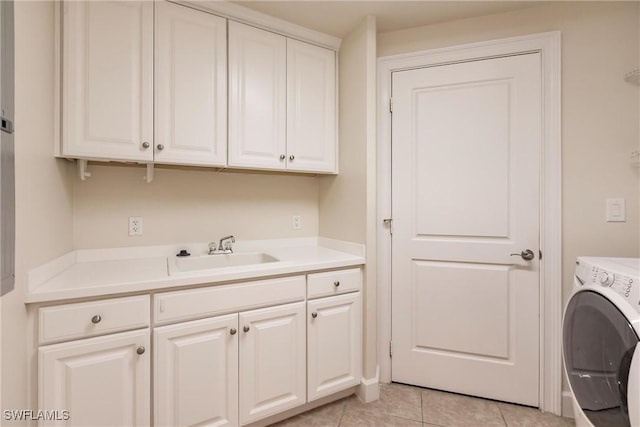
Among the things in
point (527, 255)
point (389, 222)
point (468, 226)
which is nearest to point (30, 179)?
point (389, 222)

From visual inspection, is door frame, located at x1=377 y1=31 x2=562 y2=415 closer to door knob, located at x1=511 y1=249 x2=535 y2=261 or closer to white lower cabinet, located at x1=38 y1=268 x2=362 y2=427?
door knob, located at x1=511 y1=249 x2=535 y2=261

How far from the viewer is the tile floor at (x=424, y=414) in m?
1.64

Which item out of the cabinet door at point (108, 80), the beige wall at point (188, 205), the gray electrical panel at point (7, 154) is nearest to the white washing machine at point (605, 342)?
the beige wall at point (188, 205)

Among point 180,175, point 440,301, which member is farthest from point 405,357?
point 180,175

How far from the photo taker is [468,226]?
1862 millimetres

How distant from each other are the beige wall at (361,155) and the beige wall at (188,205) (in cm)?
44

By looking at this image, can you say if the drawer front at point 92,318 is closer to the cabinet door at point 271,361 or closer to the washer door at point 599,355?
the cabinet door at point 271,361

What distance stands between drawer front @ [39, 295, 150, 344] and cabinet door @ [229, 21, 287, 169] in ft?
2.96

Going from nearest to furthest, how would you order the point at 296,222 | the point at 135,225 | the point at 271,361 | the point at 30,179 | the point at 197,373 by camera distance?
the point at 30,179, the point at 197,373, the point at 271,361, the point at 135,225, the point at 296,222

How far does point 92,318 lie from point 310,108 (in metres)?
1.62

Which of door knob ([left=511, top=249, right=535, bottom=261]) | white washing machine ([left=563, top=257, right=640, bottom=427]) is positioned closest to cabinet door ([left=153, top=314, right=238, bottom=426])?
white washing machine ([left=563, top=257, right=640, bottom=427])

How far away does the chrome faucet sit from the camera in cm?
189

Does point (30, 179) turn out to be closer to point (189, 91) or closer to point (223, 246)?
point (189, 91)

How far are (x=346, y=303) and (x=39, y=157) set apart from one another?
1.62 meters
